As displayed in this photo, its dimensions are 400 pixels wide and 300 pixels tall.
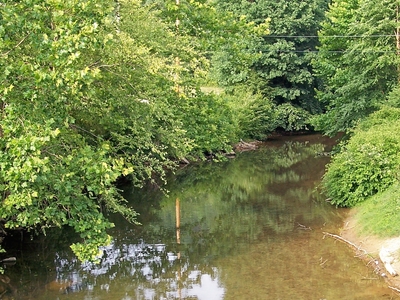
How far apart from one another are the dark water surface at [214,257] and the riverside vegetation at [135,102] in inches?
41.3

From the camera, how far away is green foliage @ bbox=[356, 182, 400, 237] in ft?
36.9

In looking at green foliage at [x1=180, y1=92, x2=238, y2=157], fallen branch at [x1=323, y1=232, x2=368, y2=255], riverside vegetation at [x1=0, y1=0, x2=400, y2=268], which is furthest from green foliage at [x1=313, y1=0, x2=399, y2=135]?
fallen branch at [x1=323, y1=232, x2=368, y2=255]

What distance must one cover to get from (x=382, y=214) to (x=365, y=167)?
2.24 metres

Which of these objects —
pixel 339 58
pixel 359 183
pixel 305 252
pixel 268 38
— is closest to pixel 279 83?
pixel 268 38

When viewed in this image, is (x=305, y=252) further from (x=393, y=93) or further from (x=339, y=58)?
(x=339, y=58)

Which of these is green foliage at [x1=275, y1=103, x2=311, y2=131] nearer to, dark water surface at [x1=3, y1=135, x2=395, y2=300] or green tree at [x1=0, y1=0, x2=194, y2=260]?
dark water surface at [x1=3, y1=135, x2=395, y2=300]

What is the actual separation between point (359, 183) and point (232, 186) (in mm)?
7001

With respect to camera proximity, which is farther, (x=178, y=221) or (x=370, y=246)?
(x=178, y=221)

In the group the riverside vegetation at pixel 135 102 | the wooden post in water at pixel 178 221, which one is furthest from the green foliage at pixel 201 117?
the wooden post in water at pixel 178 221

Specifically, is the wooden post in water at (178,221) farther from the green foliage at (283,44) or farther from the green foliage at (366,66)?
the green foliage at (283,44)

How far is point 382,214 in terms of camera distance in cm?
1202

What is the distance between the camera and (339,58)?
22.8 meters

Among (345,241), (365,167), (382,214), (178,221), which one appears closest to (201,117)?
(178,221)

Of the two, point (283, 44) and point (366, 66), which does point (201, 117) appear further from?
point (283, 44)
